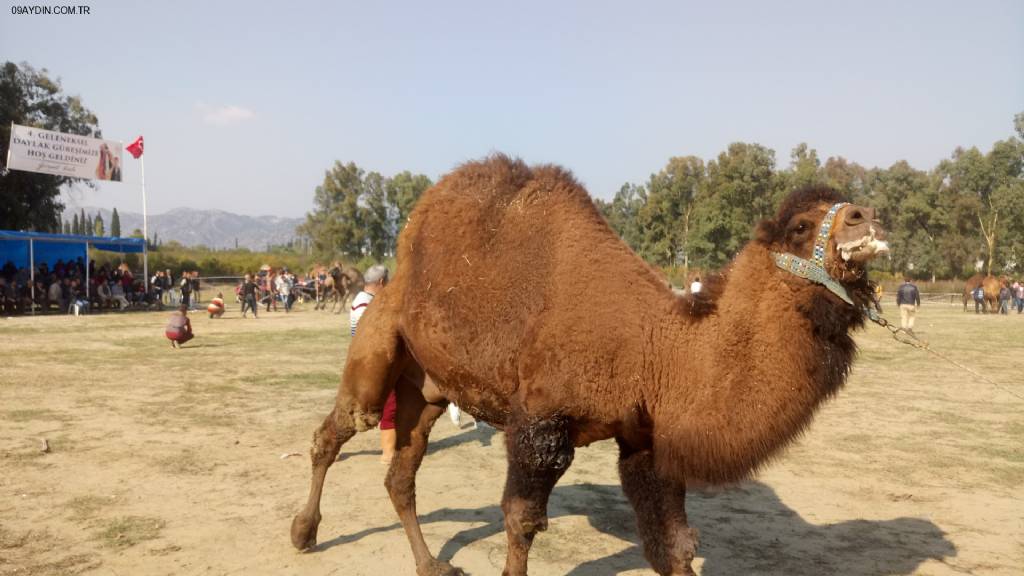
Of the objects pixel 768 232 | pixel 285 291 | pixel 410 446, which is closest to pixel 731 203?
pixel 285 291

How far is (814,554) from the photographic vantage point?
4.86 metres

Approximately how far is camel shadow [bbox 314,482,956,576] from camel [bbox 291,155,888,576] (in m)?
1.56

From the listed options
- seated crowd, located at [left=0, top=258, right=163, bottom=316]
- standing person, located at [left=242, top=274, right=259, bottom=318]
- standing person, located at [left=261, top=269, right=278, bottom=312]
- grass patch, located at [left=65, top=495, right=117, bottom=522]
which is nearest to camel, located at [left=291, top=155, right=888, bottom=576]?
grass patch, located at [left=65, top=495, right=117, bottom=522]

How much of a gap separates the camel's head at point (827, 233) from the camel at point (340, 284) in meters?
25.7

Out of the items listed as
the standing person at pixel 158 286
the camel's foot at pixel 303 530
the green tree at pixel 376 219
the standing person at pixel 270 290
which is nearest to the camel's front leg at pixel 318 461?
the camel's foot at pixel 303 530

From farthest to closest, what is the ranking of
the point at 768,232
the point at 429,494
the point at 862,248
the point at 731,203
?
the point at 731,203
the point at 429,494
the point at 768,232
the point at 862,248

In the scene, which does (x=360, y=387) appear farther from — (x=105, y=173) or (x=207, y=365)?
(x=105, y=173)

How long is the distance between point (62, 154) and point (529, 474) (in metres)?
35.9

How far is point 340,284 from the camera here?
31703 mm

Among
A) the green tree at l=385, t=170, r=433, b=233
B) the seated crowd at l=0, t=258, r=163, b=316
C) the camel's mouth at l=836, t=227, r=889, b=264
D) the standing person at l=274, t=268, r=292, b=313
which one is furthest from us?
the green tree at l=385, t=170, r=433, b=233

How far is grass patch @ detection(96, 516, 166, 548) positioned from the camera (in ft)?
15.8

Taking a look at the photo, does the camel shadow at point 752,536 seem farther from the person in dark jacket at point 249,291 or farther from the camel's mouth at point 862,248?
the person in dark jacket at point 249,291

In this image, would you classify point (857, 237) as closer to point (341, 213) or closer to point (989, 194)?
point (341, 213)

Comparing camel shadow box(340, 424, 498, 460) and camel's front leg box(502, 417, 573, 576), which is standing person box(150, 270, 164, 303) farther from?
camel's front leg box(502, 417, 573, 576)
